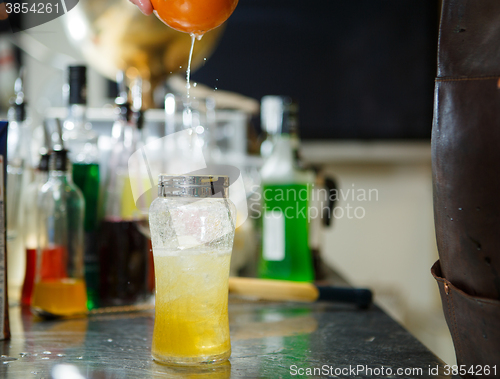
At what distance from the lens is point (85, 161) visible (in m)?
0.85

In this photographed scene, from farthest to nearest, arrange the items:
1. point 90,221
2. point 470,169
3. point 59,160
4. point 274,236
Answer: point 274,236 → point 90,221 → point 59,160 → point 470,169

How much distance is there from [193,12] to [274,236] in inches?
23.6

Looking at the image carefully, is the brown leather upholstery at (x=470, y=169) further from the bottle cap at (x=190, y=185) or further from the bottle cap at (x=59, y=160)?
the bottle cap at (x=59, y=160)

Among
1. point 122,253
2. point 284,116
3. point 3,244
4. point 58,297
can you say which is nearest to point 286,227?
point 284,116

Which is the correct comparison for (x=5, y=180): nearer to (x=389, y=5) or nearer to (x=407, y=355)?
(x=407, y=355)

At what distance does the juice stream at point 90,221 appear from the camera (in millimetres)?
806

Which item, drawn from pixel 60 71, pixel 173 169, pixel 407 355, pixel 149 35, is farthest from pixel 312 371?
pixel 60 71

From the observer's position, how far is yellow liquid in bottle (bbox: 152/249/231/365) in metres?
0.50

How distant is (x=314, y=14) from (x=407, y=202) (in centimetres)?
102

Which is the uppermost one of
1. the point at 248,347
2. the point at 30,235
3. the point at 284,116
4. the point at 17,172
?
the point at 284,116

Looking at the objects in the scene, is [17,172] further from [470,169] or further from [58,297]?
Answer: [470,169]

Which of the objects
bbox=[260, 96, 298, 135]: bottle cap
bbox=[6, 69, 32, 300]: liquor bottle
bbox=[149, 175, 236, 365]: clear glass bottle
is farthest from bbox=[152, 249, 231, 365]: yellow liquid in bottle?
bbox=[260, 96, 298, 135]: bottle cap

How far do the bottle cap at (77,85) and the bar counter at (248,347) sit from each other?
332 mm

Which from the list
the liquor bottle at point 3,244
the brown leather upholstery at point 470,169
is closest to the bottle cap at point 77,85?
the liquor bottle at point 3,244
